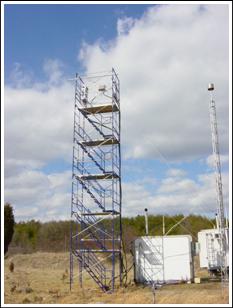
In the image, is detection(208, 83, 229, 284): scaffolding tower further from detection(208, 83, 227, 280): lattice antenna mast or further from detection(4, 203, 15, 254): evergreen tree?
detection(4, 203, 15, 254): evergreen tree

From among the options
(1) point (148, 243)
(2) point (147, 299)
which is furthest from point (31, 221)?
(2) point (147, 299)

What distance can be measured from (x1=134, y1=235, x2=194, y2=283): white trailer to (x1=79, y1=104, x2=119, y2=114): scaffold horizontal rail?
676 cm

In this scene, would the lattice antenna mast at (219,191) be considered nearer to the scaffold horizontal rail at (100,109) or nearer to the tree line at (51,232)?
the scaffold horizontal rail at (100,109)

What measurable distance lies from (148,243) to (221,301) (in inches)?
307

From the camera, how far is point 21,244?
5666 centimetres

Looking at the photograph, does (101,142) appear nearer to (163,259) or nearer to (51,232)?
(163,259)

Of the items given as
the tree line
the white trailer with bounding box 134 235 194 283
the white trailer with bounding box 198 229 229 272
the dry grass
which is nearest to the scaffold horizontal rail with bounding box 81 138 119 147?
the white trailer with bounding box 134 235 194 283

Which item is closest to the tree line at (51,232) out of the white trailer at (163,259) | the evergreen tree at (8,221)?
the evergreen tree at (8,221)

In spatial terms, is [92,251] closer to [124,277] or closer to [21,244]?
[124,277]

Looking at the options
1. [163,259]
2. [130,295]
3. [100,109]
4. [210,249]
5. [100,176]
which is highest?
[100,109]

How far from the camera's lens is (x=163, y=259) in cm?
2186

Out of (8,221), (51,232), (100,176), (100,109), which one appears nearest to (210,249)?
(100,176)

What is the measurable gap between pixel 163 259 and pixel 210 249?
4234mm

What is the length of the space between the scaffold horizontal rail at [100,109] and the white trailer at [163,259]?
6.76 m
